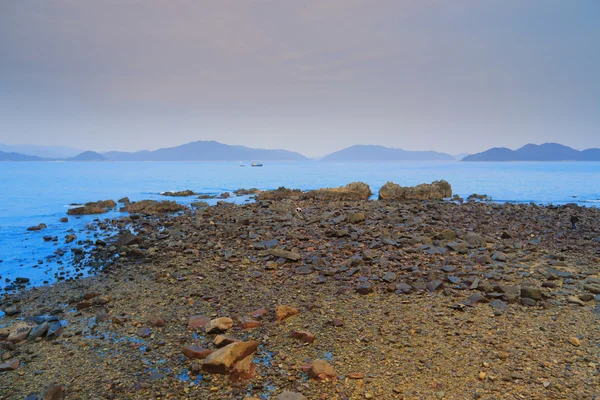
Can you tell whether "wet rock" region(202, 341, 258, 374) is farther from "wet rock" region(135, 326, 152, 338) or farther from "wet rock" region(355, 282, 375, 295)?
"wet rock" region(355, 282, 375, 295)

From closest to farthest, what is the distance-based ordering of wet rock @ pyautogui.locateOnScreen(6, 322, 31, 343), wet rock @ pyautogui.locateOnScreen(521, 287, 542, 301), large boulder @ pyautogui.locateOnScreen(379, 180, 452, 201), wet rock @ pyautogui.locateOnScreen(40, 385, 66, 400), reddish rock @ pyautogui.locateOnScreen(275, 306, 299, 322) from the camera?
wet rock @ pyautogui.locateOnScreen(40, 385, 66, 400) < wet rock @ pyautogui.locateOnScreen(6, 322, 31, 343) < reddish rock @ pyautogui.locateOnScreen(275, 306, 299, 322) < wet rock @ pyautogui.locateOnScreen(521, 287, 542, 301) < large boulder @ pyautogui.locateOnScreen(379, 180, 452, 201)

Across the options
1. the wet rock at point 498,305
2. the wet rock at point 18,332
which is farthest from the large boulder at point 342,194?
the wet rock at point 18,332

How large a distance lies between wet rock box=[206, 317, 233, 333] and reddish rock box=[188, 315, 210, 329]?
226mm

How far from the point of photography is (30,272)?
11523 millimetres

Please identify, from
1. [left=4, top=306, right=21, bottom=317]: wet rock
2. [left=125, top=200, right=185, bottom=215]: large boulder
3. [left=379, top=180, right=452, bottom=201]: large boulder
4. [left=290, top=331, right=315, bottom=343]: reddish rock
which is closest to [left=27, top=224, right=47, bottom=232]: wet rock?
[left=125, top=200, right=185, bottom=215]: large boulder

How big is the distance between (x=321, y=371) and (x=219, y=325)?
7.61 feet

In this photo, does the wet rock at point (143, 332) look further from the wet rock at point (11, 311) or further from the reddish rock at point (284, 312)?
the wet rock at point (11, 311)

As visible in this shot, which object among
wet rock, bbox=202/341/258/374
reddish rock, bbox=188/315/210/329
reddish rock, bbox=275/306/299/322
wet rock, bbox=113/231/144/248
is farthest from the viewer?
wet rock, bbox=113/231/144/248

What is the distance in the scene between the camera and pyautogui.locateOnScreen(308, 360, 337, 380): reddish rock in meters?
5.10

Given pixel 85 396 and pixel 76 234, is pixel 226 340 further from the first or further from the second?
pixel 76 234

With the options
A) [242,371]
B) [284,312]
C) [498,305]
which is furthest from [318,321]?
[498,305]

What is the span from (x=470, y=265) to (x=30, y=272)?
13.4 m

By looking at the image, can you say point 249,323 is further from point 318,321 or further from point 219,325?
point 318,321

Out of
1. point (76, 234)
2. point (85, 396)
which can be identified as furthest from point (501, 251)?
point (76, 234)
